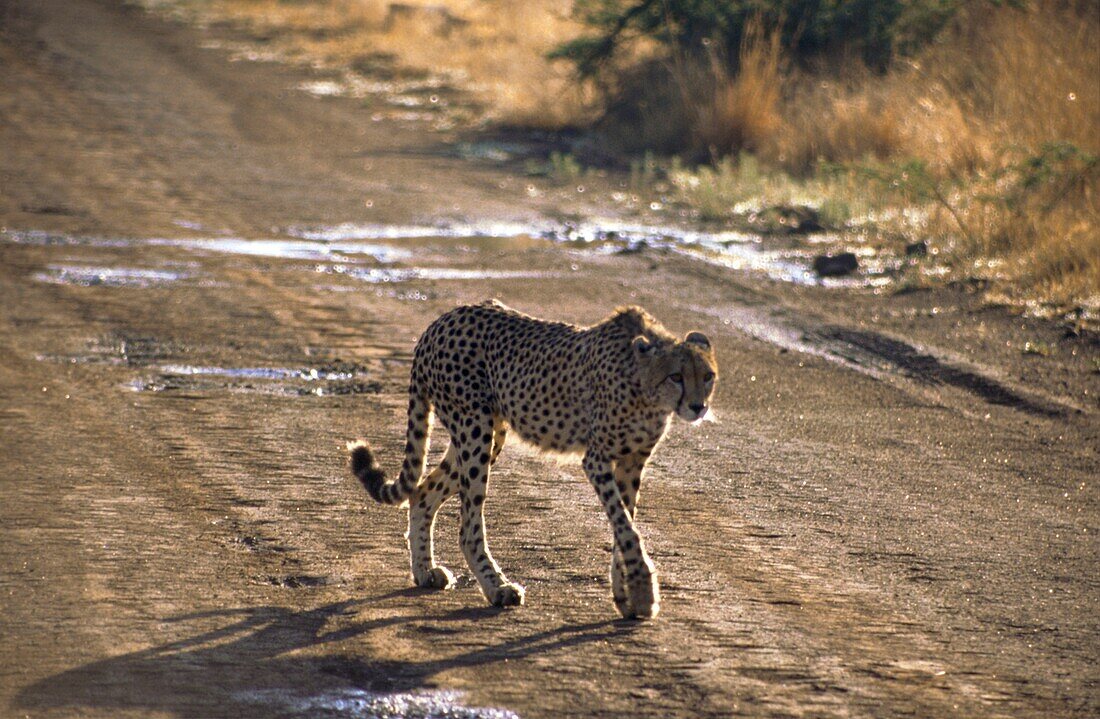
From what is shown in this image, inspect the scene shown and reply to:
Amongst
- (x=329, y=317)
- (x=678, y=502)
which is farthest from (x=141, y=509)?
(x=329, y=317)

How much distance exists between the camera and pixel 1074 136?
14.6m

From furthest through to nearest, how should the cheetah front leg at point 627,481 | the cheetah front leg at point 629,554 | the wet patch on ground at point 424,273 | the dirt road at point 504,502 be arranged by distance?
the wet patch on ground at point 424,273 < the cheetah front leg at point 627,481 < the cheetah front leg at point 629,554 < the dirt road at point 504,502

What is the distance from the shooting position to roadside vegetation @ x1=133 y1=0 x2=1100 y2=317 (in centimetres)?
1320

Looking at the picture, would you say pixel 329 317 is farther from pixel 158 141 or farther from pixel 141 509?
pixel 158 141

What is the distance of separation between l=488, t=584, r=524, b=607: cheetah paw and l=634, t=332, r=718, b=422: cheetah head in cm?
89

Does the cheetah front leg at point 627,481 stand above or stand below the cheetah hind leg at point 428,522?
above

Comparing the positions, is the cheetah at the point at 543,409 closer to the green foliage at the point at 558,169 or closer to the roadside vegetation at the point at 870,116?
the roadside vegetation at the point at 870,116

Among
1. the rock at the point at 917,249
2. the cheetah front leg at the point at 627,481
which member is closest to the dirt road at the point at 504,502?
the cheetah front leg at the point at 627,481

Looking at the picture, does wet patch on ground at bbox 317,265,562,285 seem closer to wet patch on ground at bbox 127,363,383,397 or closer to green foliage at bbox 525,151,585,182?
wet patch on ground at bbox 127,363,383,397

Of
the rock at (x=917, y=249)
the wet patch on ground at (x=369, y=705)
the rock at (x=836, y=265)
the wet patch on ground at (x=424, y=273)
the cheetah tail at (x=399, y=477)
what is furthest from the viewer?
the rock at (x=917, y=249)

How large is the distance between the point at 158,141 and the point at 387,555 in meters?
15.1

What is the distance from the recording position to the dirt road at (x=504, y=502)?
4879mm

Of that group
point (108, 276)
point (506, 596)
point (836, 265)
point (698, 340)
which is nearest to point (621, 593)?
point (506, 596)

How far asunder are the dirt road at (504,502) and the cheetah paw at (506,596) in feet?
0.29
